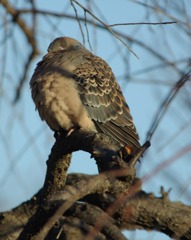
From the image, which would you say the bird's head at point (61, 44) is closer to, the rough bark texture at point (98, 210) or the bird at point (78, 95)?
the bird at point (78, 95)

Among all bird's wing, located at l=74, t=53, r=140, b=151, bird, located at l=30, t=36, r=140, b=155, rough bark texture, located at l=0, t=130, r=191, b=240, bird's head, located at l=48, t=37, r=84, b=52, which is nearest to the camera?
rough bark texture, located at l=0, t=130, r=191, b=240

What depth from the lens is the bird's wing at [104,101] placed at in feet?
17.1

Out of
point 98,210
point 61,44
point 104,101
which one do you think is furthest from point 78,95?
point 98,210

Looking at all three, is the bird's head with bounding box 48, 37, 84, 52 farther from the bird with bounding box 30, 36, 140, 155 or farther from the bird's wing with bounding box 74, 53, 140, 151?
the bird's wing with bounding box 74, 53, 140, 151

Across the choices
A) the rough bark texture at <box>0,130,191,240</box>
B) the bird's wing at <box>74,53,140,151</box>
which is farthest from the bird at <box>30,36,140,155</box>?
the rough bark texture at <box>0,130,191,240</box>

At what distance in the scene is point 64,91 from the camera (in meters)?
4.87

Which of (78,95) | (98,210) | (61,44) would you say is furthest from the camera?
(61,44)

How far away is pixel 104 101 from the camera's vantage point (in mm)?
5504

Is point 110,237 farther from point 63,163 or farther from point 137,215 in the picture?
point 63,163

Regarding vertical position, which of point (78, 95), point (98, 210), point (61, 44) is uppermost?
point (61, 44)

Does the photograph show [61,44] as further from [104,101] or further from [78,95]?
[78,95]

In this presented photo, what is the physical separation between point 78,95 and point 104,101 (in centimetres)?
50

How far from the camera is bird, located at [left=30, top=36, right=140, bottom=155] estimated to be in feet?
15.8

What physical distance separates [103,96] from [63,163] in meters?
1.52
